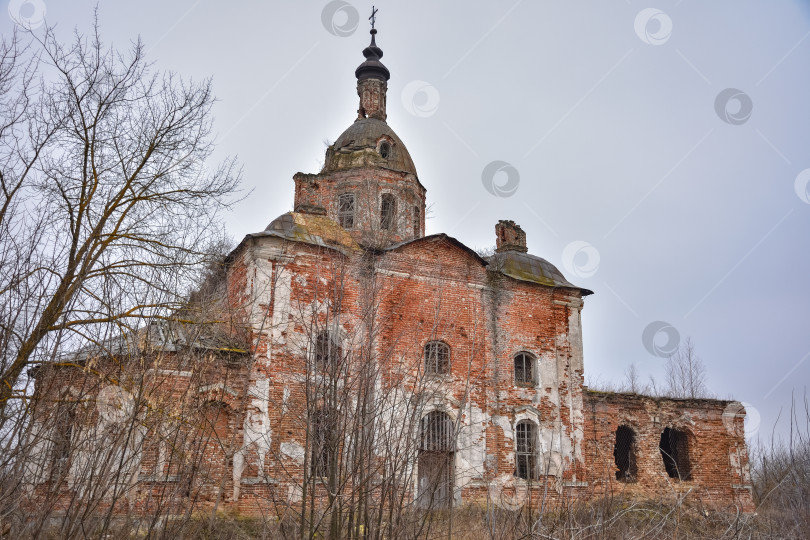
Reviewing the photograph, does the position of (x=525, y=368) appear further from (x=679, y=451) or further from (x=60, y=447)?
(x=60, y=447)

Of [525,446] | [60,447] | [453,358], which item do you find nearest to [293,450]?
[453,358]

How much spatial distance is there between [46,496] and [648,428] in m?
18.6

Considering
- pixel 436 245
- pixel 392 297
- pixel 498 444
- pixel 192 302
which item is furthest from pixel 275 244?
pixel 498 444

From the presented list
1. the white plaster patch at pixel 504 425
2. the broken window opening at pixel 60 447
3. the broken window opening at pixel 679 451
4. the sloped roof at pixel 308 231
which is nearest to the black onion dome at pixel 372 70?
the sloped roof at pixel 308 231

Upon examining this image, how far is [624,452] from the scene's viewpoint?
20.2 m

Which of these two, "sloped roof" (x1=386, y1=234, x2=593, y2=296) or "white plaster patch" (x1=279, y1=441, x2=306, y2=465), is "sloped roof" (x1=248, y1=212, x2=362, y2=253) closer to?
"sloped roof" (x1=386, y1=234, x2=593, y2=296)

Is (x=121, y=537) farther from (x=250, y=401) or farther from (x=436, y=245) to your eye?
(x=436, y=245)

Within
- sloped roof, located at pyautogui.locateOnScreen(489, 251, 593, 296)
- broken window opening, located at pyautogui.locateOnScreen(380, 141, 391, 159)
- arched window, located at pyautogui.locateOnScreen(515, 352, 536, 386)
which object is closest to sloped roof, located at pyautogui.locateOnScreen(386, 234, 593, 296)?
sloped roof, located at pyautogui.locateOnScreen(489, 251, 593, 296)

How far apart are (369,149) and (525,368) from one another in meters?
9.10

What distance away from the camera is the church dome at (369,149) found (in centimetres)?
2178

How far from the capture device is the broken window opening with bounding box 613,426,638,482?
1959cm

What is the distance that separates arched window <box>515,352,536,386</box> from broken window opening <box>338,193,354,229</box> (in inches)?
269

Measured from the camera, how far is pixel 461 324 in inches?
708

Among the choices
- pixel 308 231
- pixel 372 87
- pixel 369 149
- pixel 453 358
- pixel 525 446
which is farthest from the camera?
pixel 372 87
